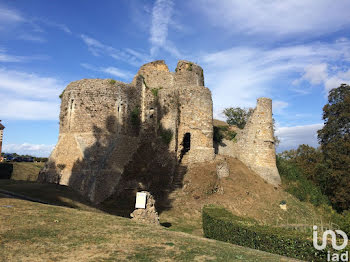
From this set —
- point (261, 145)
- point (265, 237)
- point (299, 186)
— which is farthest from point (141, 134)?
point (265, 237)

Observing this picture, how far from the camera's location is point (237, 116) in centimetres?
5519

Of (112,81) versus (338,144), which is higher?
(112,81)

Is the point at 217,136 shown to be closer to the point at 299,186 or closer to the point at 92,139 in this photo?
the point at 299,186

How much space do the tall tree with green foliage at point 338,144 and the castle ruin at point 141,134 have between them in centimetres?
618

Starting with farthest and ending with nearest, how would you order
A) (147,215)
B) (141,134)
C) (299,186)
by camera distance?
(299,186) < (141,134) < (147,215)

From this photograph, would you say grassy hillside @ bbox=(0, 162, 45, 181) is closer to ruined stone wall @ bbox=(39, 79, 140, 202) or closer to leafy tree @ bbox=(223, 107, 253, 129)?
ruined stone wall @ bbox=(39, 79, 140, 202)


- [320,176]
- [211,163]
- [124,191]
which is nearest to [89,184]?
[124,191]

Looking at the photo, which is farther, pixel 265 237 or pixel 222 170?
pixel 222 170

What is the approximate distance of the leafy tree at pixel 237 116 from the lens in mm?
54125

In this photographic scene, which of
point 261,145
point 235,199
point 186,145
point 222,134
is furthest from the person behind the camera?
point 222,134

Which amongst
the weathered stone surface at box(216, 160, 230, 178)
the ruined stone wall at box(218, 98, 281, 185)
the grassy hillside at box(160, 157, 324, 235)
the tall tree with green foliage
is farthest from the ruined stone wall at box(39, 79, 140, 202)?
the tall tree with green foliage

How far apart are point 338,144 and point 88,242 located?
31.1 meters

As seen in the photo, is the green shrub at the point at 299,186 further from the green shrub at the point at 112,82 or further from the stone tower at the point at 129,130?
the green shrub at the point at 112,82

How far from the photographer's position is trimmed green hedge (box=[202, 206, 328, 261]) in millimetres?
9096
